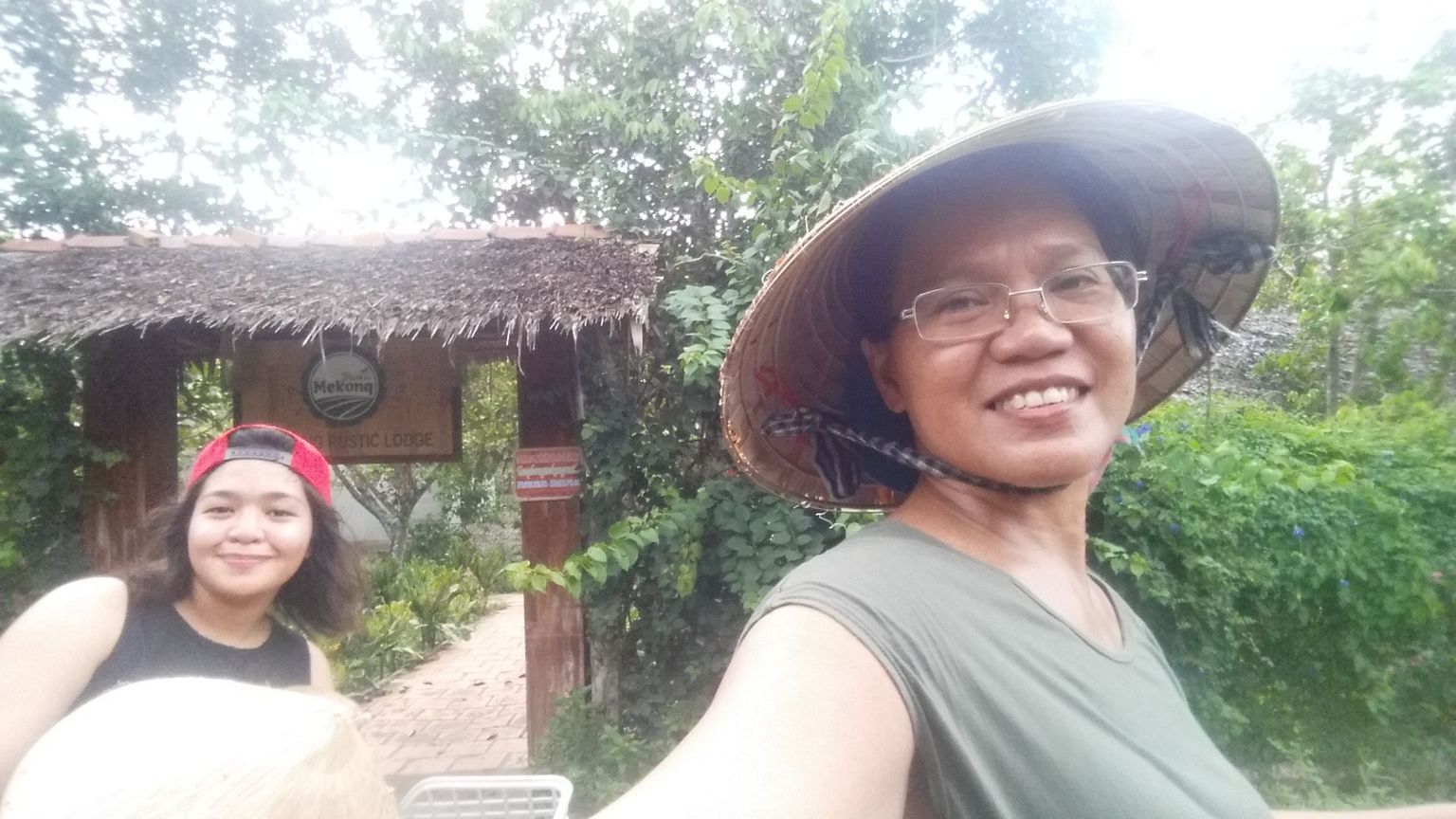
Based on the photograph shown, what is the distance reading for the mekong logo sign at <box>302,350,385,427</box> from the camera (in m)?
4.27

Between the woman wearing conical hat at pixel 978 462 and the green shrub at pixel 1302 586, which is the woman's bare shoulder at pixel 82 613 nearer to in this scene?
the woman wearing conical hat at pixel 978 462

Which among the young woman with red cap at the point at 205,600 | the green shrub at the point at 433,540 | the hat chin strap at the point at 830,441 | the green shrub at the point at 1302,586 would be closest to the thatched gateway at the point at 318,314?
the young woman with red cap at the point at 205,600

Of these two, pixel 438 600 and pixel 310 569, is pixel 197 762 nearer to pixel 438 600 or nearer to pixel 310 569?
pixel 310 569

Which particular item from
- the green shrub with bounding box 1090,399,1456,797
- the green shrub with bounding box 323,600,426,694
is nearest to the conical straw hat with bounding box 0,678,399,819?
the green shrub with bounding box 1090,399,1456,797

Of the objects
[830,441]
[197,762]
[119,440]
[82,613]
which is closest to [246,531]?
[82,613]

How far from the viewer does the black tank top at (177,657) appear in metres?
1.63

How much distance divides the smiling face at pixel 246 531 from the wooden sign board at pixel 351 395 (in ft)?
8.16

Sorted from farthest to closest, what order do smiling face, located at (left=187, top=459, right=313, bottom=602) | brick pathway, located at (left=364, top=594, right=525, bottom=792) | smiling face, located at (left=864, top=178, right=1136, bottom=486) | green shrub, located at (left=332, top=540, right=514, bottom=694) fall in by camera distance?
1. green shrub, located at (left=332, top=540, right=514, bottom=694)
2. brick pathway, located at (left=364, top=594, right=525, bottom=792)
3. smiling face, located at (left=187, top=459, right=313, bottom=602)
4. smiling face, located at (left=864, top=178, right=1136, bottom=486)

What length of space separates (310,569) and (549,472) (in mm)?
1988

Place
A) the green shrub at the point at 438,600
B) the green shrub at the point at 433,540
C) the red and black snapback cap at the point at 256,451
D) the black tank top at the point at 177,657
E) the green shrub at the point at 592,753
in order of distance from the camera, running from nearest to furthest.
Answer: the black tank top at the point at 177,657 < the red and black snapback cap at the point at 256,451 < the green shrub at the point at 592,753 < the green shrub at the point at 438,600 < the green shrub at the point at 433,540

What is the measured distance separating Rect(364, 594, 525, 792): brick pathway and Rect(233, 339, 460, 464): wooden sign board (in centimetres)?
145

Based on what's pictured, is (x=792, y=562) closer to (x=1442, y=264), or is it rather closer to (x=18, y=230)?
(x=1442, y=264)

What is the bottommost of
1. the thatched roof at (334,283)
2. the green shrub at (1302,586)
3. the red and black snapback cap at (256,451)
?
the green shrub at (1302,586)

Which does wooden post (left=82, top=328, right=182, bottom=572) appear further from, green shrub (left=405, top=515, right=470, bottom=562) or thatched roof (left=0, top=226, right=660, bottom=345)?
green shrub (left=405, top=515, right=470, bottom=562)
